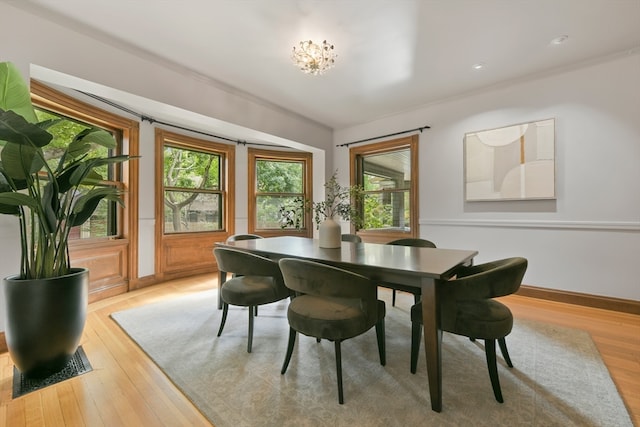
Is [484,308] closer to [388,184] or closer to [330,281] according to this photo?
[330,281]

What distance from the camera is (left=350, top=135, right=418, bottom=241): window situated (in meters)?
4.21

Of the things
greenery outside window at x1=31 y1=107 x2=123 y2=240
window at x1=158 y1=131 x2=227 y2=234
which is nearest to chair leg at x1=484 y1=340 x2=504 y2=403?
greenery outside window at x1=31 y1=107 x2=123 y2=240

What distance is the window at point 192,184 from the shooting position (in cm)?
424

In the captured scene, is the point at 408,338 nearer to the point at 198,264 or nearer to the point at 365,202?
the point at 365,202

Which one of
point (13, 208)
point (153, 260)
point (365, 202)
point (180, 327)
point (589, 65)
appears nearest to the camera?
point (13, 208)

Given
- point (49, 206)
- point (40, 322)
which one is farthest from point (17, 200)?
point (40, 322)

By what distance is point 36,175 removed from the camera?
1.71 meters

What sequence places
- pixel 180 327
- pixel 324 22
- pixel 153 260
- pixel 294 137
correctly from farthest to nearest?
pixel 294 137 → pixel 153 260 → pixel 180 327 → pixel 324 22

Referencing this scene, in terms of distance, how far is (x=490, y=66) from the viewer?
2971 millimetres

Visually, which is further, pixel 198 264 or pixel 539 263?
pixel 198 264

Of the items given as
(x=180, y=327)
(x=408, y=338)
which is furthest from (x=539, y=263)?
(x=180, y=327)

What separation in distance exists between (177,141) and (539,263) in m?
5.19

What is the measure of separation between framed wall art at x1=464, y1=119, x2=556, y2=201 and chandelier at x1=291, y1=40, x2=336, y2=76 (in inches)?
92.5

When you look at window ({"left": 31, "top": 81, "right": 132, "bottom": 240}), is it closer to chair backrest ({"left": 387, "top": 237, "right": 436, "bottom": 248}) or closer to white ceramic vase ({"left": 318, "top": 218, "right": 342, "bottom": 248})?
white ceramic vase ({"left": 318, "top": 218, "right": 342, "bottom": 248})
